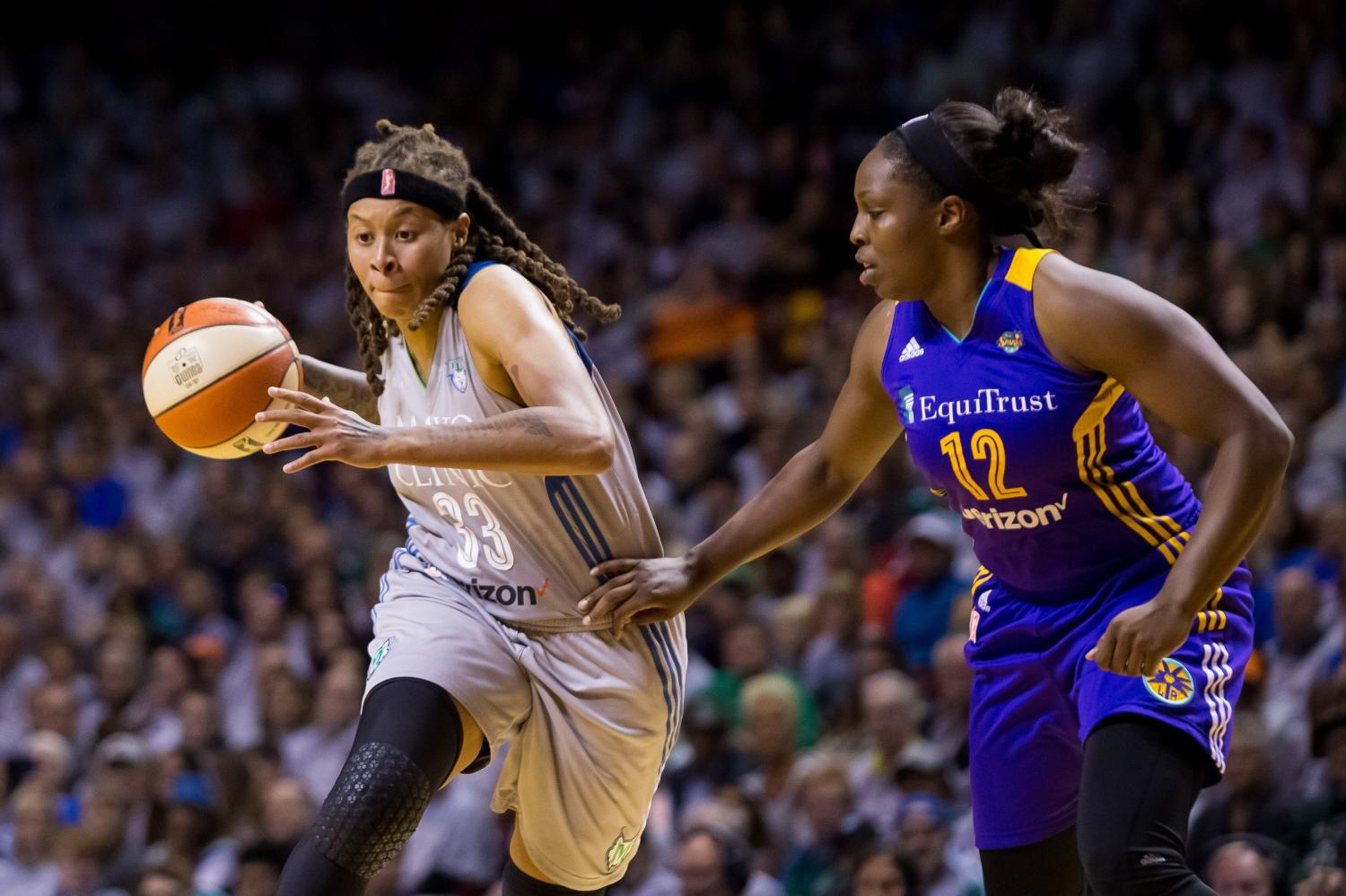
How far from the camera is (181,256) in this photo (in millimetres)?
12758

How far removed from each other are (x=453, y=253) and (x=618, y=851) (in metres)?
1.47

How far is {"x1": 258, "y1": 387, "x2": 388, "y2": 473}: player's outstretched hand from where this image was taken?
318 centimetres

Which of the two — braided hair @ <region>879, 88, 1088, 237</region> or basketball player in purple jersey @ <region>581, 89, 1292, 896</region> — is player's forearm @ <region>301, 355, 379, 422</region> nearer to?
basketball player in purple jersey @ <region>581, 89, 1292, 896</region>

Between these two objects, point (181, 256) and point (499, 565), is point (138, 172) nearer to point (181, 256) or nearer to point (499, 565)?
point (181, 256)

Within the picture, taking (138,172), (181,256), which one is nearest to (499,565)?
(181,256)

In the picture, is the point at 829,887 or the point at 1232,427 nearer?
the point at 1232,427

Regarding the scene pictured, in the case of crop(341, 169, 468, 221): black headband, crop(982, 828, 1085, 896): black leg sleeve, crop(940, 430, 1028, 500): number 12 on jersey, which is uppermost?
crop(341, 169, 468, 221): black headband

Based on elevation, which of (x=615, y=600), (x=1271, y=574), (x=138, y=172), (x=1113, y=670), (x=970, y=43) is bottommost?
(x=1271, y=574)

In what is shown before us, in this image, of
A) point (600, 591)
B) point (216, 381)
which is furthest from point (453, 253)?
→ point (600, 591)

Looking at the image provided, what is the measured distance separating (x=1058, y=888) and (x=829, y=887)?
2431mm

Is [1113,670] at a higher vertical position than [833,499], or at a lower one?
lower

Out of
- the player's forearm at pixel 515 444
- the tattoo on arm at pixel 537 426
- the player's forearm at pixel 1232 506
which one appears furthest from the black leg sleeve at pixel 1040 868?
the tattoo on arm at pixel 537 426

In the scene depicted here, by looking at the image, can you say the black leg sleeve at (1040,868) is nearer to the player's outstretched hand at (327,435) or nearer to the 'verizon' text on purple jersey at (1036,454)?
the 'verizon' text on purple jersey at (1036,454)

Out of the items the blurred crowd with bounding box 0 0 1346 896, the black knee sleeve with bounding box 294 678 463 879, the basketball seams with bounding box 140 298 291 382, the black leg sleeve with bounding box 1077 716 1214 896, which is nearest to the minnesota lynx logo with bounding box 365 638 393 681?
the black knee sleeve with bounding box 294 678 463 879
